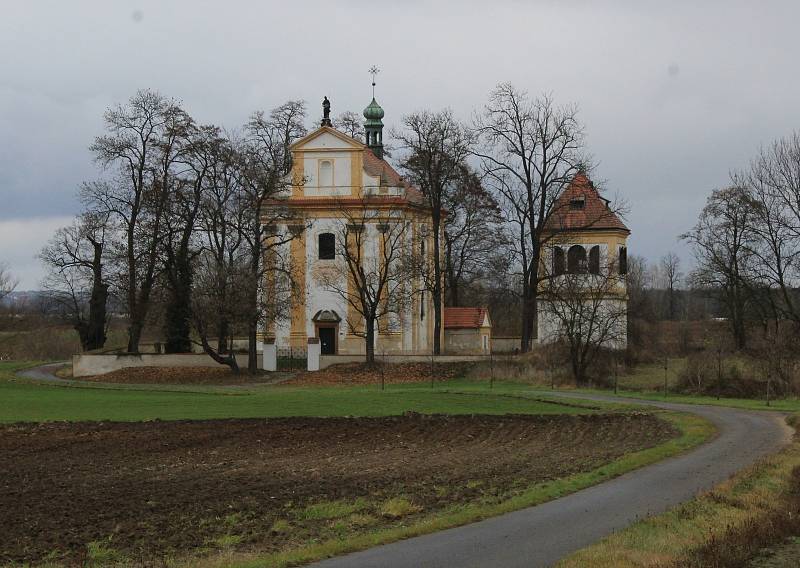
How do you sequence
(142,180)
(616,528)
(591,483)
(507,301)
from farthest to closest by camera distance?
(507,301), (142,180), (591,483), (616,528)

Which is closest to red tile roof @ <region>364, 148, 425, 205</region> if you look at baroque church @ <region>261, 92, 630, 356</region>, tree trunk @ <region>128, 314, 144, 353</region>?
baroque church @ <region>261, 92, 630, 356</region>

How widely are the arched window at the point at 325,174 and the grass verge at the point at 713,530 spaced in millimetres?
43297

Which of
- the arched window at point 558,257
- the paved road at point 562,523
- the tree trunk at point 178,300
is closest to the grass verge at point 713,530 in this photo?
the paved road at point 562,523

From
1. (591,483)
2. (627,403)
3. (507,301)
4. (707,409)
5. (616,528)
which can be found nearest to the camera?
(616,528)

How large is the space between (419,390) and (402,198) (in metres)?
16.8

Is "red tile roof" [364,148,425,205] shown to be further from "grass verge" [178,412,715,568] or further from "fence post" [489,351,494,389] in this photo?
"grass verge" [178,412,715,568]

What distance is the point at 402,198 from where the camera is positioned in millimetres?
59406

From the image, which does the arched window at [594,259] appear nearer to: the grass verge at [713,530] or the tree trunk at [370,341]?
the tree trunk at [370,341]

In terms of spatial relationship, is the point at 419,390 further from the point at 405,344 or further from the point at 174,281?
the point at 174,281

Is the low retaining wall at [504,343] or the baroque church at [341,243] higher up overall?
the baroque church at [341,243]

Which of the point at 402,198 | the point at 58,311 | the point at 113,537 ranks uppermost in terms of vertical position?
the point at 402,198

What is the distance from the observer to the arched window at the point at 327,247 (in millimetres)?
60062

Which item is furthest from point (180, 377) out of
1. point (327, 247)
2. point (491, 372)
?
point (491, 372)

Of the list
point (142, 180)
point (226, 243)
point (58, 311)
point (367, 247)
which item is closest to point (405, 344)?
point (367, 247)
